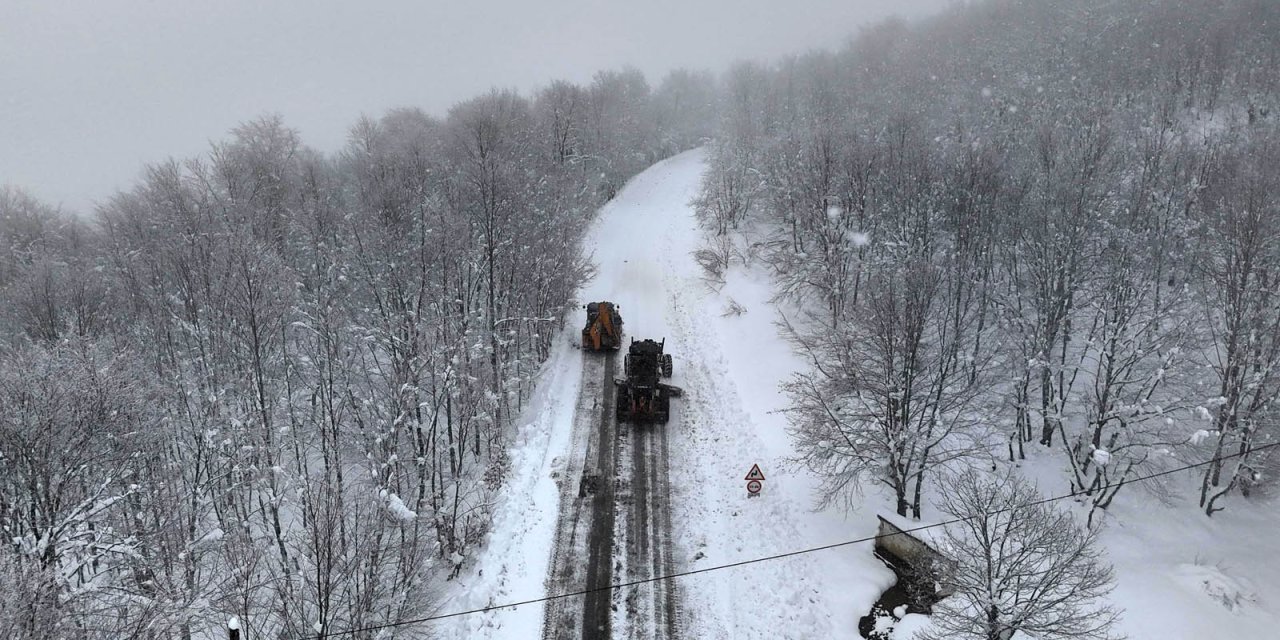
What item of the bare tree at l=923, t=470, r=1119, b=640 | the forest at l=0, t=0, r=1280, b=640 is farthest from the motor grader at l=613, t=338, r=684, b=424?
the bare tree at l=923, t=470, r=1119, b=640

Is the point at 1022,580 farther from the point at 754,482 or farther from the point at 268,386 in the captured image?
the point at 268,386

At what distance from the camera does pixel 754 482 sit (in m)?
21.4

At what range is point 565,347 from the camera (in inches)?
1361

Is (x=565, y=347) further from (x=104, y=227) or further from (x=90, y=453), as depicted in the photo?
(x=104, y=227)

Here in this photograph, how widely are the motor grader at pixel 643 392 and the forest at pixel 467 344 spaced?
16.3 ft

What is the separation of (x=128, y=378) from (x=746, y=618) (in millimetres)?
19455

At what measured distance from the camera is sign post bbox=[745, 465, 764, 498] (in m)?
21.0

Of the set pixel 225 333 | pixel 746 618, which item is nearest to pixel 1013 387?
pixel 746 618

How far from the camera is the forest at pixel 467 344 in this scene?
15844 millimetres

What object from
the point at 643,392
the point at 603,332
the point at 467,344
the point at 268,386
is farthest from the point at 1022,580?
the point at 268,386

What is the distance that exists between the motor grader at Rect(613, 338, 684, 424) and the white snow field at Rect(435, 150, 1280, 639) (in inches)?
35.4

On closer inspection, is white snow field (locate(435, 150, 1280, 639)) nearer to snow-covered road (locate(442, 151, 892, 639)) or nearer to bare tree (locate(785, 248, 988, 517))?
snow-covered road (locate(442, 151, 892, 639))

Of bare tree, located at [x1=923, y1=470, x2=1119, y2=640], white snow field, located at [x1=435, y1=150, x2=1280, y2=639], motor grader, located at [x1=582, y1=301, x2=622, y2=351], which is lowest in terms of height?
white snow field, located at [x1=435, y1=150, x2=1280, y2=639]

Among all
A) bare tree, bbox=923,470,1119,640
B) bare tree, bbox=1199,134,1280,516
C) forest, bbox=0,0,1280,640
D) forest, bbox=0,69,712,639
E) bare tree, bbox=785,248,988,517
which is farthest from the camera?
bare tree, bbox=1199,134,1280,516
